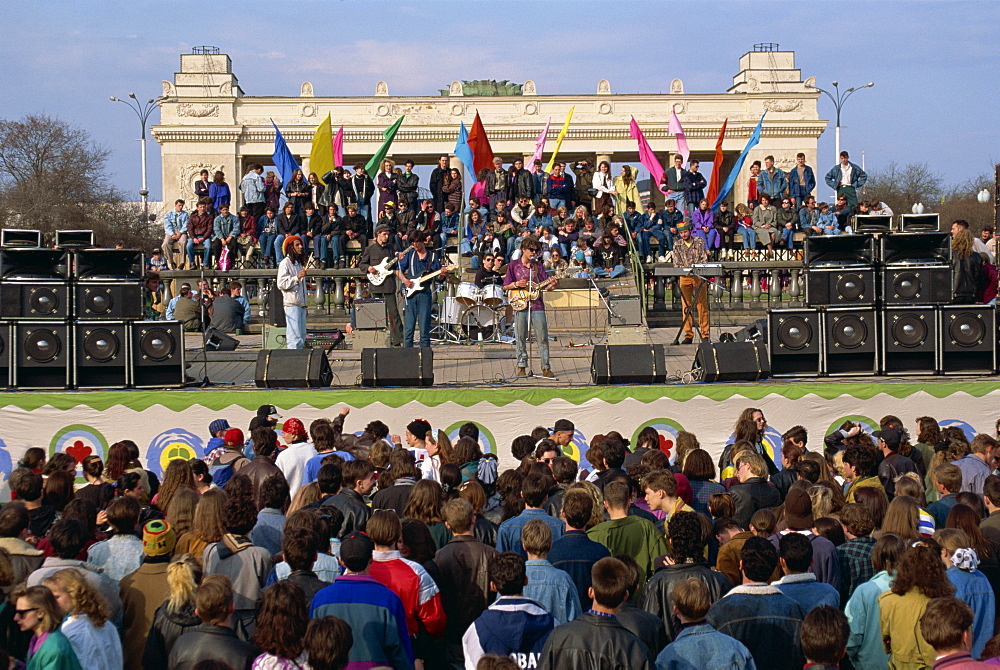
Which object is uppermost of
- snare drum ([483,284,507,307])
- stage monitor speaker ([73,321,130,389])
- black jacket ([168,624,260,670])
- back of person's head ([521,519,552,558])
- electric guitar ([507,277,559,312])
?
snare drum ([483,284,507,307])

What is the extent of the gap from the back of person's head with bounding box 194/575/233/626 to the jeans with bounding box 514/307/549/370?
1037cm

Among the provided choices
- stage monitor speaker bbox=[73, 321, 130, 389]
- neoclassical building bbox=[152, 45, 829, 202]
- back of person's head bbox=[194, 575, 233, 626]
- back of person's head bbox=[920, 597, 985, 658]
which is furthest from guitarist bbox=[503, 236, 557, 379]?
neoclassical building bbox=[152, 45, 829, 202]

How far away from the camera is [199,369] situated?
16.8 m

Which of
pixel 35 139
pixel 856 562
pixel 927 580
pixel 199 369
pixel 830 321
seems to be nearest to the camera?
pixel 927 580

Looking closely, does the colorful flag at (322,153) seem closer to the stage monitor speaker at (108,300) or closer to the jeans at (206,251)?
the jeans at (206,251)

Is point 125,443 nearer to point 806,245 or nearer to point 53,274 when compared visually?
point 53,274

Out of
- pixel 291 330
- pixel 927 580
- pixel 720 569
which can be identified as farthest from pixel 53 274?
pixel 927 580

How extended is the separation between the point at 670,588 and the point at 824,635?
1045 millimetres

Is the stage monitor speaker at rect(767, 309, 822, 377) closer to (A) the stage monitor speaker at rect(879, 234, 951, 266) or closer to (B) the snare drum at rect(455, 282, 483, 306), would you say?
(A) the stage monitor speaker at rect(879, 234, 951, 266)

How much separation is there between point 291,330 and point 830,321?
24.4 feet

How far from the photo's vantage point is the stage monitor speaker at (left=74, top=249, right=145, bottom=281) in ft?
45.7

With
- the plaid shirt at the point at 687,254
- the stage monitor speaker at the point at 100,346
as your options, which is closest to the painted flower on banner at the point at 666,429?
the plaid shirt at the point at 687,254

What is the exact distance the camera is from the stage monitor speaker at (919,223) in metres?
14.2

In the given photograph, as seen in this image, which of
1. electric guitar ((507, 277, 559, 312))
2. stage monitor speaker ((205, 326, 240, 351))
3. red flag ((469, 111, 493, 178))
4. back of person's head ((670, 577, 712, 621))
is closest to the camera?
back of person's head ((670, 577, 712, 621))
